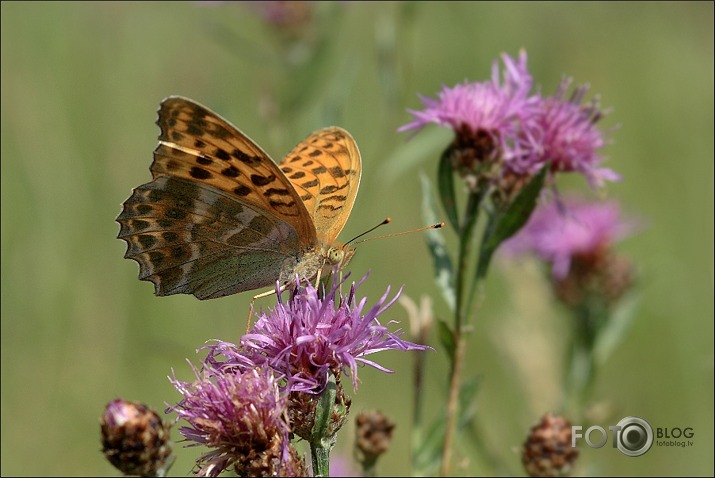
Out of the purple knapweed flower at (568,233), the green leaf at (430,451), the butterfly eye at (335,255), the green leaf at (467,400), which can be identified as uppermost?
the purple knapweed flower at (568,233)

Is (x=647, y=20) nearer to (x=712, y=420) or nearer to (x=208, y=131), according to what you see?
(x=712, y=420)

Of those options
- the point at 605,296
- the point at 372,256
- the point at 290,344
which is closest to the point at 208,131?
the point at 290,344

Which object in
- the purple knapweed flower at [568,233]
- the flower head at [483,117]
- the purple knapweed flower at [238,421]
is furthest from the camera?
the purple knapweed flower at [568,233]

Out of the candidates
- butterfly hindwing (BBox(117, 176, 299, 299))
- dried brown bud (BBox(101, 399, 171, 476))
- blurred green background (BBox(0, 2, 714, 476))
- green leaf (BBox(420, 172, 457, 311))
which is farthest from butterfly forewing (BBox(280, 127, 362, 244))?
dried brown bud (BBox(101, 399, 171, 476))

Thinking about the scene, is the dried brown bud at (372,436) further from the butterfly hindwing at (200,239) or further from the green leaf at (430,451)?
the butterfly hindwing at (200,239)

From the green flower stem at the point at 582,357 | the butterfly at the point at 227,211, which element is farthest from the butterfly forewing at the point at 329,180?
the green flower stem at the point at 582,357

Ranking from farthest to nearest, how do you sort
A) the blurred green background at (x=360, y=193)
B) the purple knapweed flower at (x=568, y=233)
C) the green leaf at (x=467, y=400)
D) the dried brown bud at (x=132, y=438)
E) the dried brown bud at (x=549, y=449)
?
the purple knapweed flower at (x=568, y=233) < the blurred green background at (x=360, y=193) < the green leaf at (x=467, y=400) < the dried brown bud at (x=549, y=449) < the dried brown bud at (x=132, y=438)

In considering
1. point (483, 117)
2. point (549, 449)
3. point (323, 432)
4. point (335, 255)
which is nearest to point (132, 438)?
point (323, 432)
